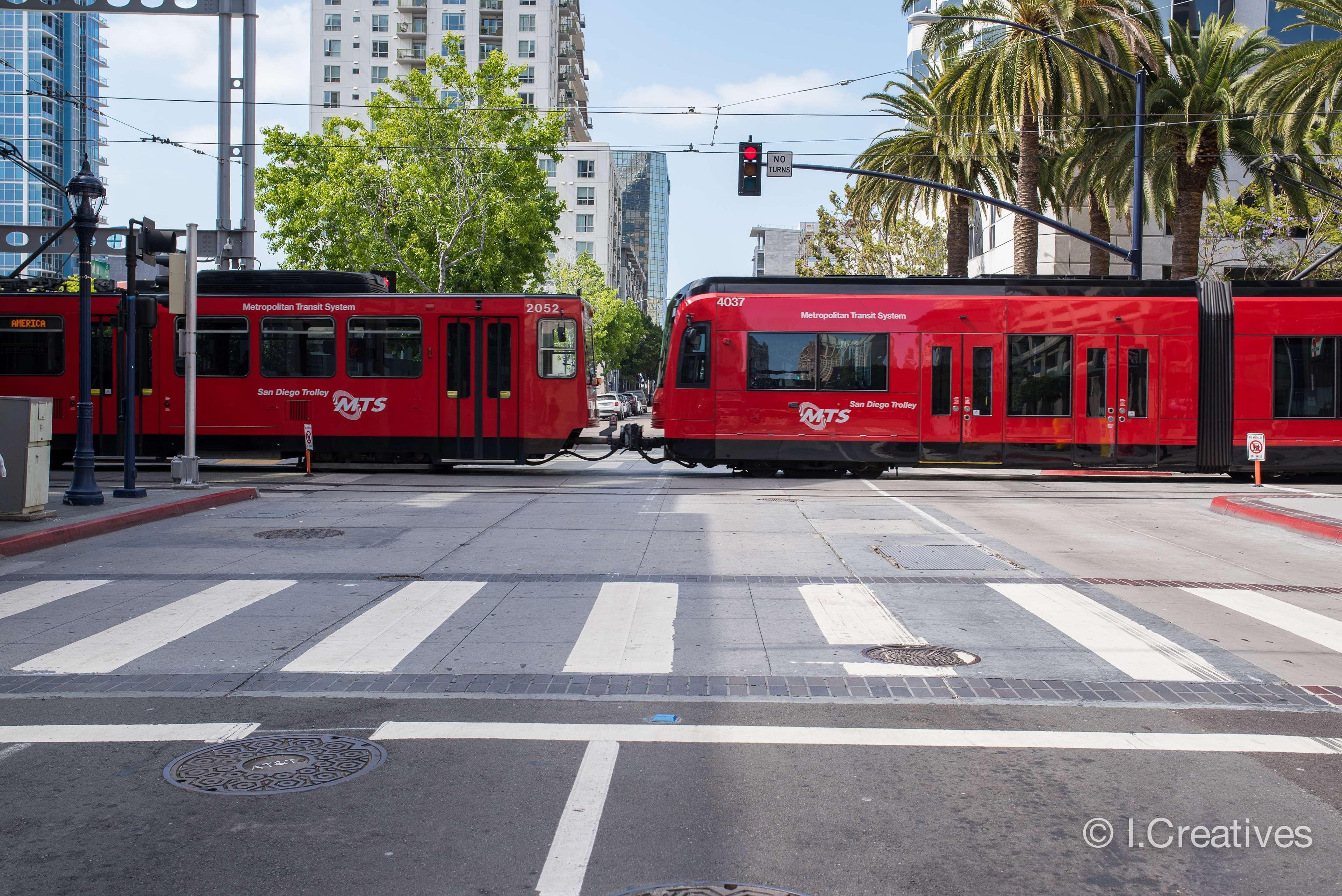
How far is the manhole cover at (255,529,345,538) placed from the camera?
12977mm

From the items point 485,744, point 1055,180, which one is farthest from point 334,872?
point 1055,180

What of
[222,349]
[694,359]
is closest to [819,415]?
[694,359]

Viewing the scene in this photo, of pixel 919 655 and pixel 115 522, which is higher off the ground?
pixel 115 522

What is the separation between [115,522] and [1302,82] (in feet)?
Result: 86.8

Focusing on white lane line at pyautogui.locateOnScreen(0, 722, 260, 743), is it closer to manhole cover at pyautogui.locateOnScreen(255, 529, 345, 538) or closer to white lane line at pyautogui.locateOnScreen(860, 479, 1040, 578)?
white lane line at pyautogui.locateOnScreen(860, 479, 1040, 578)

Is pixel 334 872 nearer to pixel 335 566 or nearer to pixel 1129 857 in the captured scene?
pixel 1129 857

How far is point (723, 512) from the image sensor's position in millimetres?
15758

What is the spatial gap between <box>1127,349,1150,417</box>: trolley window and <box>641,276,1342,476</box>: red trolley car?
3cm

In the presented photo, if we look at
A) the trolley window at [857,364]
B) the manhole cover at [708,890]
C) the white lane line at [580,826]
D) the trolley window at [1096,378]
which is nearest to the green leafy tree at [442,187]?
the trolley window at [857,364]

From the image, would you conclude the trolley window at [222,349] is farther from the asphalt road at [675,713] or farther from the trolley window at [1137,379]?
the trolley window at [1137,379]

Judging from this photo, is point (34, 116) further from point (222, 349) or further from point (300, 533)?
point (300, 533)

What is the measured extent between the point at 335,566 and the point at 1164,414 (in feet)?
56.7

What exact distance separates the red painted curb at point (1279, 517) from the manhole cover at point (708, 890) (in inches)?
464

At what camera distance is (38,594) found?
9.37 meters
